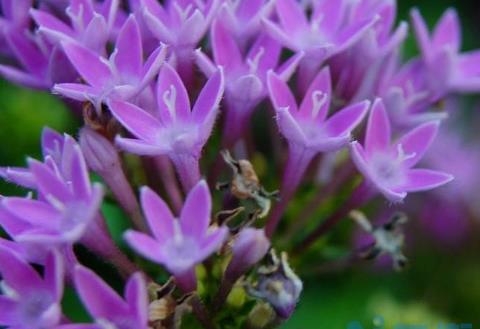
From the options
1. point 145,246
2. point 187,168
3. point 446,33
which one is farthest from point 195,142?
point 446,33

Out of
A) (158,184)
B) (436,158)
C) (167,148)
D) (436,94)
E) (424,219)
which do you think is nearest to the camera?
(167,148)

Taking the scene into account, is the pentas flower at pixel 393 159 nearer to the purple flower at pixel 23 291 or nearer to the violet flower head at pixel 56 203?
the violet flower head at pixel 56 203

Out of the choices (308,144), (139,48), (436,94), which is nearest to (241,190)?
(308,144)

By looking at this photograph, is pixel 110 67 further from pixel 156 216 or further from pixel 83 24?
pixel 156 216

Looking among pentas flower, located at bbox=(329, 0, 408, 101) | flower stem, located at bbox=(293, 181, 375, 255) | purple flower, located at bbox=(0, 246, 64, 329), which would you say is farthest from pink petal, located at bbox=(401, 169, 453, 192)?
purple flower, located at bbox=(0, 246, 64, 329)

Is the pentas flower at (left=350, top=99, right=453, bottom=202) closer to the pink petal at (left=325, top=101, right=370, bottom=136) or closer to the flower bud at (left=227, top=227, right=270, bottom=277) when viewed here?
the pink petal at (left=325, top=101, right=370, bottom=136)

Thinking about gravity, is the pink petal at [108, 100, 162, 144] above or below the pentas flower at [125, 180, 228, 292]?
above

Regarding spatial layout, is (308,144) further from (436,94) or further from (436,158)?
(436,158)
